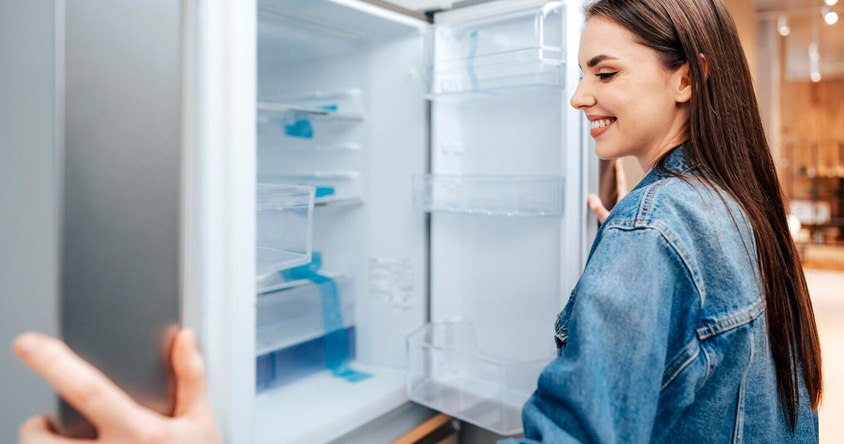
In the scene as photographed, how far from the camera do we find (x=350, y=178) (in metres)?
1.78

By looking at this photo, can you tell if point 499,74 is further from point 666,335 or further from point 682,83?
point 666,335

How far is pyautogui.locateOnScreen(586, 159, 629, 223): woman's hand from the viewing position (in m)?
1.38

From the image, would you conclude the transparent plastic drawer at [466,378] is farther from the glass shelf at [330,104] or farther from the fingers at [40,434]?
the fingers at [40,434]

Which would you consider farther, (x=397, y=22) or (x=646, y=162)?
(x=397, y=22)

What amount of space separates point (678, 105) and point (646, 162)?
92mm

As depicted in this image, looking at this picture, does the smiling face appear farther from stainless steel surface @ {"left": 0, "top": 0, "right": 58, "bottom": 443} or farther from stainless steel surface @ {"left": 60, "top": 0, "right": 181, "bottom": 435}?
stainless steel surface @ {"left": 0, "top": 0, "right": 58, "bottom": 443}

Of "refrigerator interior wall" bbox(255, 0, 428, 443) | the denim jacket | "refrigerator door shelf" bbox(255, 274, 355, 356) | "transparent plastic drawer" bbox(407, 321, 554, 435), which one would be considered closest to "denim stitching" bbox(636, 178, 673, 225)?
the denim jacket

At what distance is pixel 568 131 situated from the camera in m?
1.36

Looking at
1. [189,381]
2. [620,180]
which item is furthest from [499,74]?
[189,381]

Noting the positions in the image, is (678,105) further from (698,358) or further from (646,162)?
(698,358)

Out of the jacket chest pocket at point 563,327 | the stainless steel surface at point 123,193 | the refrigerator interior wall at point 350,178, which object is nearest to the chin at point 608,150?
the jacket chest pocket at point 563,327

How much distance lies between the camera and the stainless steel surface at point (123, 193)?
0.69m

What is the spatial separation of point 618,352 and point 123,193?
0.60 metres

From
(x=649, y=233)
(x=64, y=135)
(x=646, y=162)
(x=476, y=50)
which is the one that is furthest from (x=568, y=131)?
(x=64, y=135)
